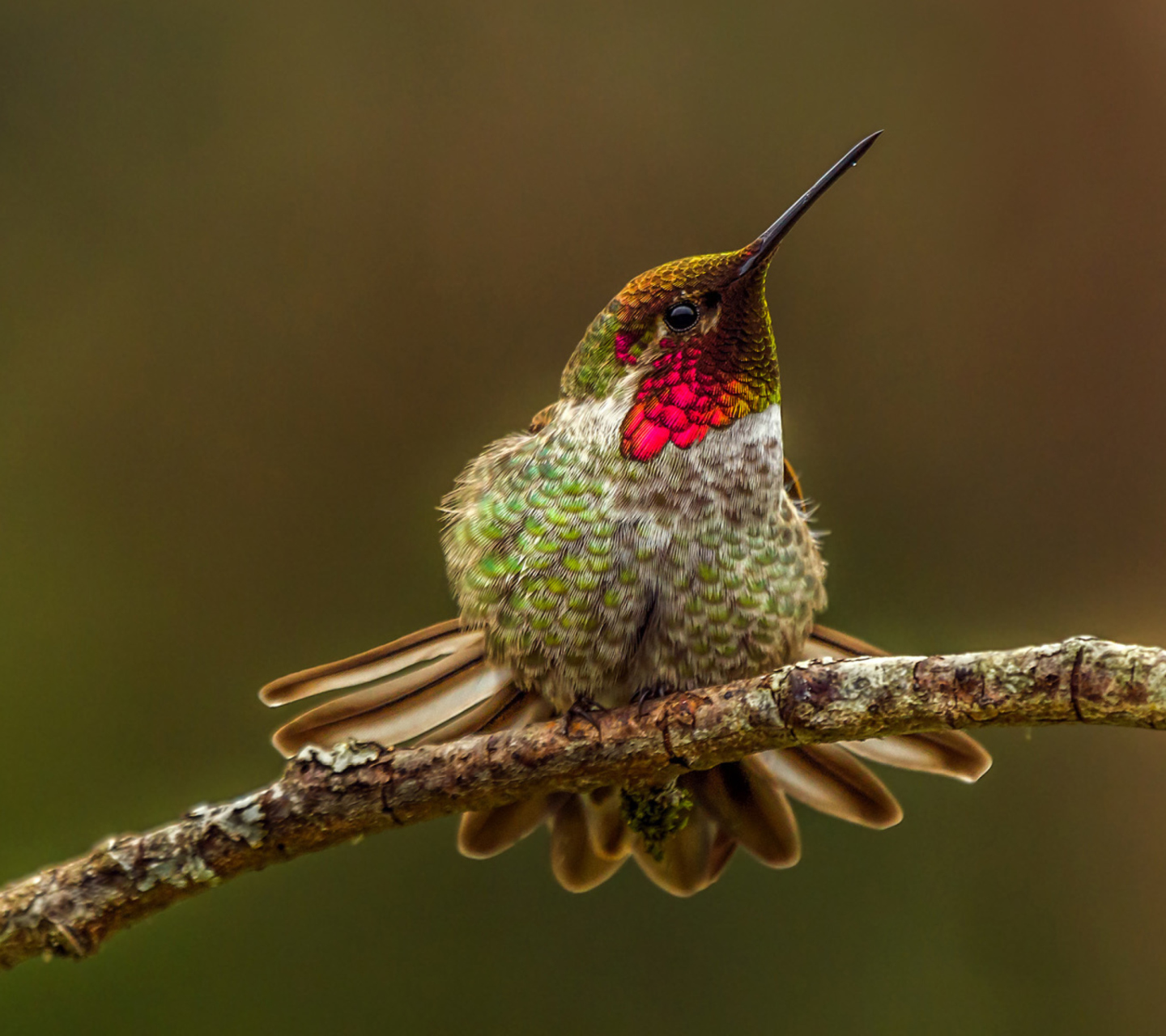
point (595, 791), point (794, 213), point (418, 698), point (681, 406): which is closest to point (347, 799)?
point (418, 698)

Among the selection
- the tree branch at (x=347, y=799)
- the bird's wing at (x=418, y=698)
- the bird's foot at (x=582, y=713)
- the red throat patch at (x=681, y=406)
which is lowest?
the tree branch at (x=347, y=799)

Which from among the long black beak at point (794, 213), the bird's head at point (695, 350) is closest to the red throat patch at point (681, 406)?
the bird's head at point (695, 350)

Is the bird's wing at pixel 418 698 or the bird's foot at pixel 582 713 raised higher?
the bird's wing at pixel 418 698

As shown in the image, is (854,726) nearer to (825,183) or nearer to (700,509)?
(700,509)

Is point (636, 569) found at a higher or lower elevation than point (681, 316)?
lower

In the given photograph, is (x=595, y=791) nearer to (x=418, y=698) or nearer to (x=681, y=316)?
(x=418, y=698)

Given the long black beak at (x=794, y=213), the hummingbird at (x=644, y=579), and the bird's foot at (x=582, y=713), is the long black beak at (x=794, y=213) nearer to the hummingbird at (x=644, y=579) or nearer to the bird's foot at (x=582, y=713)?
the hummingbird at (x=644, y=579)

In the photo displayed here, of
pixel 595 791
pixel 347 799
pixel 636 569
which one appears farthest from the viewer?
pixel 595 791

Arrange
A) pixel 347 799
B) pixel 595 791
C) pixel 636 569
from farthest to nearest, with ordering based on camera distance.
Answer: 1. pixel 595 791
2. pixel 636 569
3. pixel 347 799
